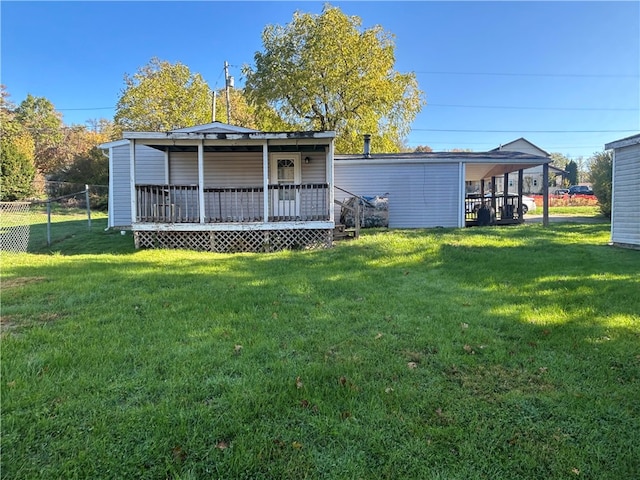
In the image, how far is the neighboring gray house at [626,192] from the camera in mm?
9055

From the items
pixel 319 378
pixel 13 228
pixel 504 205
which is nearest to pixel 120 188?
pixel 13 228

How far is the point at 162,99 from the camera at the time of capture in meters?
28.0

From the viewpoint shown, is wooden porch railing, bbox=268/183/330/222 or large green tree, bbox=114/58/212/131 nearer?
wooden porch railing, bbox=268/183/330/222

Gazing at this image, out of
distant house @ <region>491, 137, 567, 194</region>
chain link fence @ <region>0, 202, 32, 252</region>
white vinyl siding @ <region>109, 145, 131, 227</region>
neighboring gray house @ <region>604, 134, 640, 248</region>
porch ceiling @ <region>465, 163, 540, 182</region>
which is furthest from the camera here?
distant house @ <region>491, 137, 567, 194</region>

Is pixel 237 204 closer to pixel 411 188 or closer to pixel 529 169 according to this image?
pixel 411 188

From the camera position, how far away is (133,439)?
2.14 m

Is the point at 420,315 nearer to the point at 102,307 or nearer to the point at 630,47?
the point at 102,307

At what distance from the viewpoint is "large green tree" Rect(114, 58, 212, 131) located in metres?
27.4

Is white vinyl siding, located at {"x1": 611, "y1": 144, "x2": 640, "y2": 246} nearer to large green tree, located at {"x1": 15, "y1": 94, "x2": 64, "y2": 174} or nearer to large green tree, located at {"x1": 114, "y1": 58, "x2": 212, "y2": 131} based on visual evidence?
large green tree, located at {"x1": 114, "y1": 58, "x2": 212, "y2": 131}

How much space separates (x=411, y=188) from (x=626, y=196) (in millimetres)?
6333

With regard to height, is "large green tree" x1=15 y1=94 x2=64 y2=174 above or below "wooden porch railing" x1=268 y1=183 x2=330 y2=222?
above

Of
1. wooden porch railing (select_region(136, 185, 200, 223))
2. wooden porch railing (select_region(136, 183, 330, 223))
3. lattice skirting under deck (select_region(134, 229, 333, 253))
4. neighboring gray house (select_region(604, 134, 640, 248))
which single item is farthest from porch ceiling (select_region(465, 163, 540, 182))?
wooden porch railing (select_region(136, 185, 200, 223))

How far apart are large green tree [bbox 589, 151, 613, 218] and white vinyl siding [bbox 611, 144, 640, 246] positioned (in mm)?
9680

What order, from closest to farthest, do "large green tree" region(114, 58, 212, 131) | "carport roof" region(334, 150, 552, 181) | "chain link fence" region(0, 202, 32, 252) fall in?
"chain link fence" region(0, 202, 32, 252)
"carport roof" region(334, 150, 552, 181)
"large green tree" region(114, 58, 212, 131)
